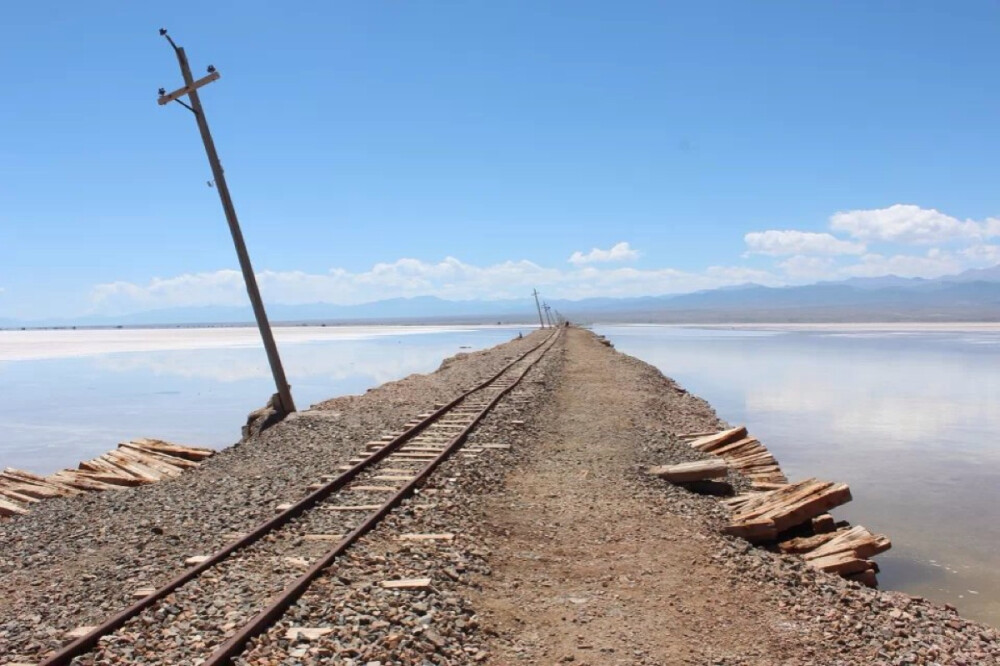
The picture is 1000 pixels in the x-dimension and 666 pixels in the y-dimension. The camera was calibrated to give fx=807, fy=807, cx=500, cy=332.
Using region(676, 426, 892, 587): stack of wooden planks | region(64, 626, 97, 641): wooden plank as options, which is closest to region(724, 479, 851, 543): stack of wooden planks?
region(676, 426, 892, 587): stack of wooden planks

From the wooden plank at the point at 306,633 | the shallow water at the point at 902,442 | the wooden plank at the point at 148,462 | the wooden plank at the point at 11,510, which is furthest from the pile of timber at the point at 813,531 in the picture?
the wooden plank at the point at 11,510

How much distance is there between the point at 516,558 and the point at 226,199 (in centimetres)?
1174

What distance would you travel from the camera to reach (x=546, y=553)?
793 centimetres

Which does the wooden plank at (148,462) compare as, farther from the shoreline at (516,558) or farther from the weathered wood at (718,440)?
the weathered wood at (718,440)

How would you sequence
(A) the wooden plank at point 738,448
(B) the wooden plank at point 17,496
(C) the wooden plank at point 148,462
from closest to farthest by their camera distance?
1. (B) the wooden plank at point 17,496
2. (C) the wooden plank at point 148,462
3. (A) the wooden plank at point 738,448

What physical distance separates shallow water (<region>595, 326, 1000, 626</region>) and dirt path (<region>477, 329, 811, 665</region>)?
10.5 feet

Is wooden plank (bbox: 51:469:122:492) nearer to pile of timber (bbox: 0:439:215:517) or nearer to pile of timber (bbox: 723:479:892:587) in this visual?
pile of timber (bbox: 0:439:215:517)

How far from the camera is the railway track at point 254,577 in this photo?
5.38m

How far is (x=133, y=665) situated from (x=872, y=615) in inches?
223

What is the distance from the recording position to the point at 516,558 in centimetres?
775

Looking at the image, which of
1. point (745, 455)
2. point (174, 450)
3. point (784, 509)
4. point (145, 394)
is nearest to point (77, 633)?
point (784, 509)

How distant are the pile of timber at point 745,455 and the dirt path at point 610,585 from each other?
Answer: 2461mm

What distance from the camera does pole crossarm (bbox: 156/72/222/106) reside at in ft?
52.4

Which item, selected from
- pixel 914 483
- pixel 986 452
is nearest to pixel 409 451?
pixel 914 483
